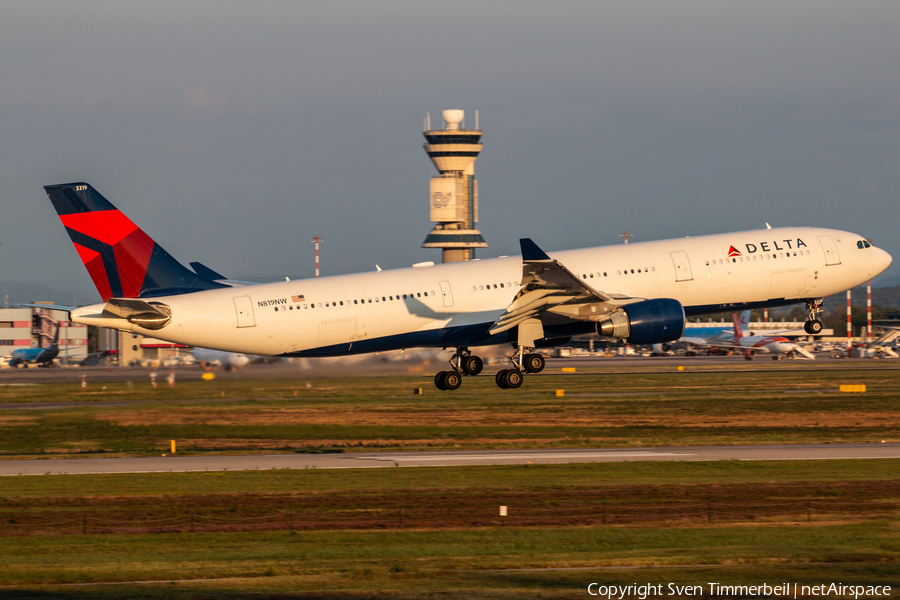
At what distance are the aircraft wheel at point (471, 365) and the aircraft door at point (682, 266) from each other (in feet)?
32.2

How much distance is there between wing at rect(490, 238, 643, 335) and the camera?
139 feet

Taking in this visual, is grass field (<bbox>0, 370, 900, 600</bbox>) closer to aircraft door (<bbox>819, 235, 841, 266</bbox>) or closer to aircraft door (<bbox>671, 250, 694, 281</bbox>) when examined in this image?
aircraft door (<bbox>671, 250, 694, 281</bbox>)

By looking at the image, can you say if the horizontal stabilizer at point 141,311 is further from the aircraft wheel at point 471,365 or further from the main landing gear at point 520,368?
the main landing gear at point 520,368

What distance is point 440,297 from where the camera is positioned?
44.0 meters

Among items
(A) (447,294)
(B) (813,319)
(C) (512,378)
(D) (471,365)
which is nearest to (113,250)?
(A) (447,294)

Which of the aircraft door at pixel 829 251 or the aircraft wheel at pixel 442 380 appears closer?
the aircraft wheel at pixel 442 380

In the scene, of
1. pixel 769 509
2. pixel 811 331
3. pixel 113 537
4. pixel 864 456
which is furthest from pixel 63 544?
pixel 811 331

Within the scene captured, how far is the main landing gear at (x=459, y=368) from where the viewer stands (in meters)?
45.6

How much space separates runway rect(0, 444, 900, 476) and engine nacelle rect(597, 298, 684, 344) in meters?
4.90

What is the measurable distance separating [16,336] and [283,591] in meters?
147

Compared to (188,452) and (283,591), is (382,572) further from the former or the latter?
(188,452)

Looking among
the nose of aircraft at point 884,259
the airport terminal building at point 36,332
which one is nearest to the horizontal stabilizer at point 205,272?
the nose of aircraft at point 884,259

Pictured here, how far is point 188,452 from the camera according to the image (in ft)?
138

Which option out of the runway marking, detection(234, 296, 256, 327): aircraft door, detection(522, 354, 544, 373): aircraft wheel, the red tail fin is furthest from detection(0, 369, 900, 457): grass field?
the red tail fin
